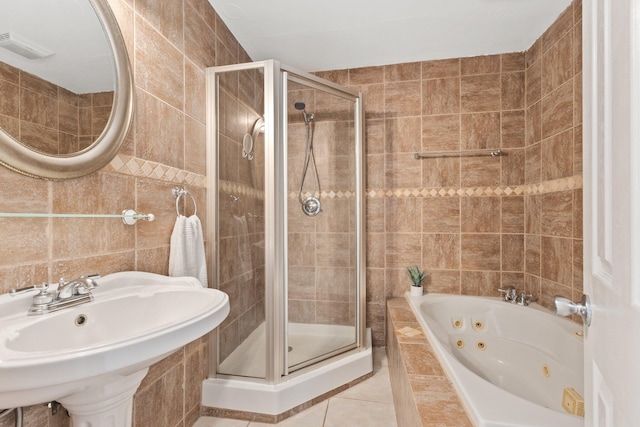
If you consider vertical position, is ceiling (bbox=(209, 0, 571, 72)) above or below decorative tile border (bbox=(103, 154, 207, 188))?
above

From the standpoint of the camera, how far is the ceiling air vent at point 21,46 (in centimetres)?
77

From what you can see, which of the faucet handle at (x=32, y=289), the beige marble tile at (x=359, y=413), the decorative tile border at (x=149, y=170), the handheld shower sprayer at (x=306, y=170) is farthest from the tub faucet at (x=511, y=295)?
the faucet handle at (x=32, y=289)

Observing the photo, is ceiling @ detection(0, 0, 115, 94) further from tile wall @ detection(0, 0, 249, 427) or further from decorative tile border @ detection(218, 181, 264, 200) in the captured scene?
decorative tile border @ detection(218, 181, 264, 200)

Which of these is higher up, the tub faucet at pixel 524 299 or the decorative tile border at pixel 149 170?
the decorative tile border at pixel 149 170

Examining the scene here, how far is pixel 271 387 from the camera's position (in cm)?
153

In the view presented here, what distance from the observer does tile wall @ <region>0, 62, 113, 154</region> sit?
2.56ft

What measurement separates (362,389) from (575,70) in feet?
7.36

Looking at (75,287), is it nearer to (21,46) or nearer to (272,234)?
(21,46)

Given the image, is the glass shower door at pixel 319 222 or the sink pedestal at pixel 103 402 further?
the glass shower door at pixel 319 222

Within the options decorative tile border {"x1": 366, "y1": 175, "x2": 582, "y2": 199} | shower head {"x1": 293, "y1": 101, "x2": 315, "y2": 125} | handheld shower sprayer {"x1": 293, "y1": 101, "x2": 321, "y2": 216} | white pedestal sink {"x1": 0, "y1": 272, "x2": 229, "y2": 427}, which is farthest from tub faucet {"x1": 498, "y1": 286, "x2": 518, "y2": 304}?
white pedestal sink {"x1": 0, "y1": 272, "x2": 229, "y2": 427}

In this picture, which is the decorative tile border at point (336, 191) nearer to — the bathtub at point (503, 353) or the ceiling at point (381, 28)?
the bathtub at point (503, 353)

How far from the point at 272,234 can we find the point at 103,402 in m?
0.94

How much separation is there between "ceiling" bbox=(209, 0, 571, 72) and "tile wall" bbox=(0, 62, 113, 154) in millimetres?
1115

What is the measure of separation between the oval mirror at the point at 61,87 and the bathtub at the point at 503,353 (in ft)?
4.92
